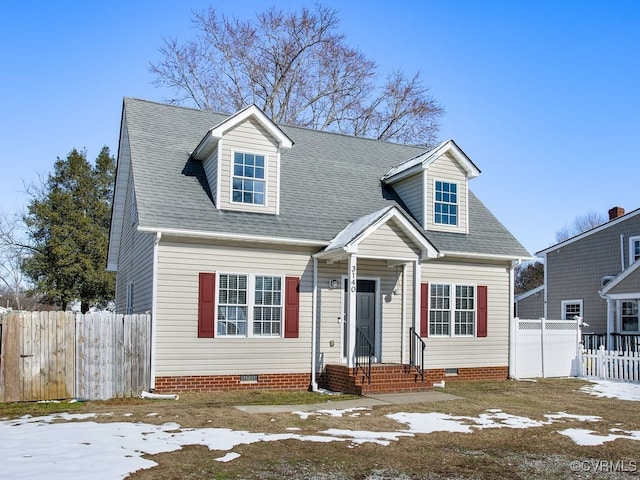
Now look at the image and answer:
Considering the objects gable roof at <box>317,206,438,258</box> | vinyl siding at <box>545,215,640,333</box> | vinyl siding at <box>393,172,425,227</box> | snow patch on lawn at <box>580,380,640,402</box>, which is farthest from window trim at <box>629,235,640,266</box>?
gable roof at <box>317,206,438,258</box>

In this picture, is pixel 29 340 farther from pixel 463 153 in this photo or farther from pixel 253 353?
pixel 463 153

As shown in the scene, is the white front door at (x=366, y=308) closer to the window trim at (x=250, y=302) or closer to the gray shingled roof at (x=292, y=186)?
the gray shingled roof at (x=292, y=186)

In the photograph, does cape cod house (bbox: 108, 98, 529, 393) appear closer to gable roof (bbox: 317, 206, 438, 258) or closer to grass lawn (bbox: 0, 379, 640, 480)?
gable roof (bbox: 317, 206, 438, 258)

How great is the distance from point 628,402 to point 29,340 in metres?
12.1

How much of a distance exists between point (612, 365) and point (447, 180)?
6868 millimetres

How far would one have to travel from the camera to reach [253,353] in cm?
1429

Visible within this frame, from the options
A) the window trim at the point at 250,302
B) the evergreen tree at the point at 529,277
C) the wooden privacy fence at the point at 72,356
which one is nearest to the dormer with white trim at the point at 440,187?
the window trim at the point at 250,302

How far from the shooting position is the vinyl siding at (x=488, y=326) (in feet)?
54.2

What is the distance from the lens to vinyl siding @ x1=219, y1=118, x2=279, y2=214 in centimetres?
1482

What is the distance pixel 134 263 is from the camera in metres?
16.6

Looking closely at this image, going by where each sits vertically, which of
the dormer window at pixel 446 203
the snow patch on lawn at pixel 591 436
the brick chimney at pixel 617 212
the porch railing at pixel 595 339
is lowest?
the snow patch on lawn at pixel 591 436

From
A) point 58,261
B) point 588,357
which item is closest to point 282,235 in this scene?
point 588,357

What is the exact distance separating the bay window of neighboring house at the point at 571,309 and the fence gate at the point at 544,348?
7623 millimetres

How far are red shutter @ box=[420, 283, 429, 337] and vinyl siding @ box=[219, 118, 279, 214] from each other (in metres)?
4.33
